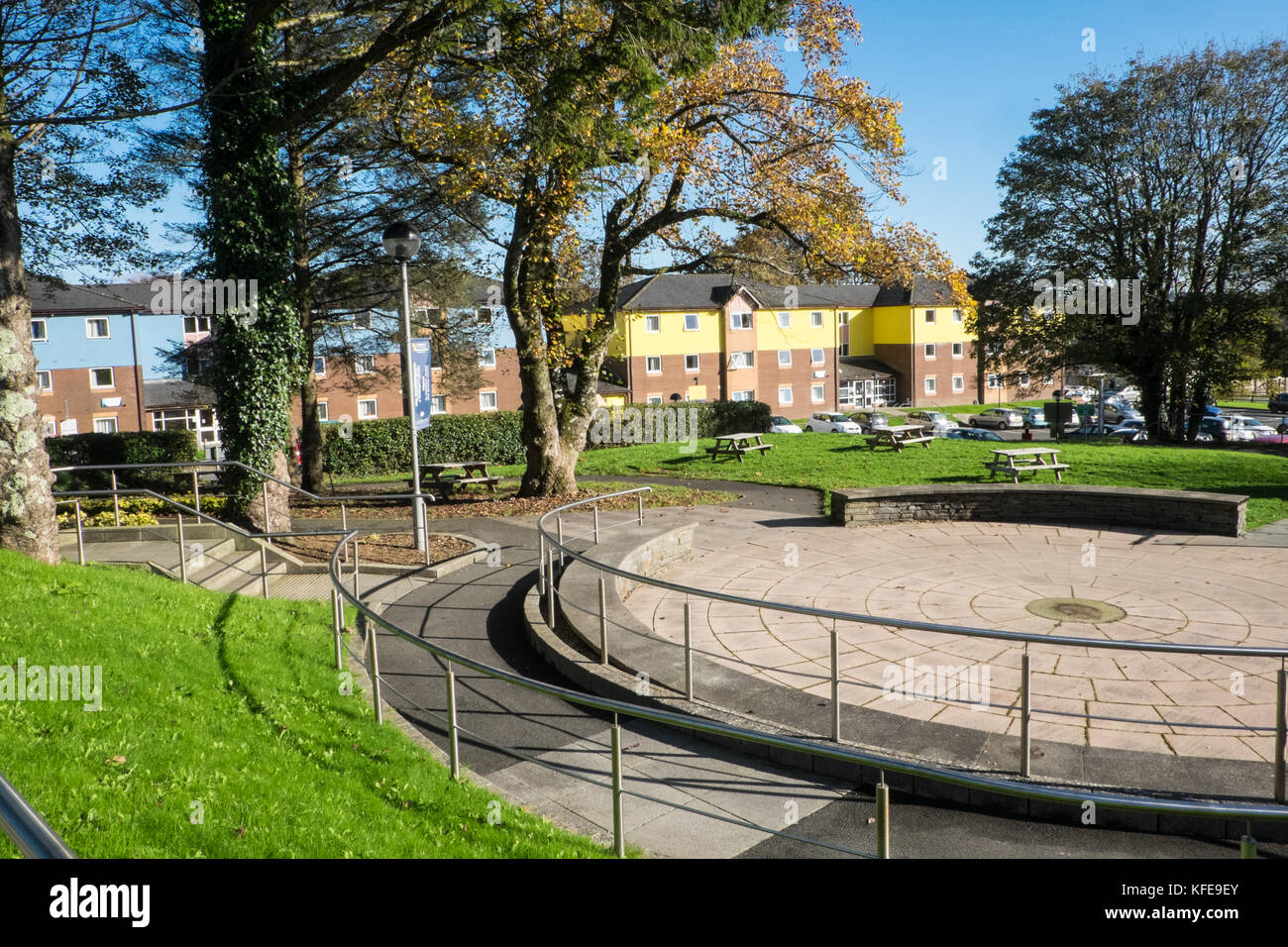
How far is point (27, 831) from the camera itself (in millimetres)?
2264

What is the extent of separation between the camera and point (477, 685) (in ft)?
26.5

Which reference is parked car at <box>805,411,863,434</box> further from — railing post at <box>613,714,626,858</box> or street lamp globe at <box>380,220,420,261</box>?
railing post at <box>613,714,626,858</box>

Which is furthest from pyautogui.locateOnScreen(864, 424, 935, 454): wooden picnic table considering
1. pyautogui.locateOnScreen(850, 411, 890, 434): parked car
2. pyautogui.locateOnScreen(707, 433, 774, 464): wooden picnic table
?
pyautogui.locateOnScreen(850, 411, 890, 434): parked car

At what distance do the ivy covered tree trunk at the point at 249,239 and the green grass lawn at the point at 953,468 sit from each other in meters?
10.3

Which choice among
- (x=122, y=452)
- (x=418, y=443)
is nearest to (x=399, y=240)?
(x=122, y=452)

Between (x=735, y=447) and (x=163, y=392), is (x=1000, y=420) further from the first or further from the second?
(x=163, y=392)

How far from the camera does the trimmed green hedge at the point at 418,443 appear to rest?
3275 centimetres

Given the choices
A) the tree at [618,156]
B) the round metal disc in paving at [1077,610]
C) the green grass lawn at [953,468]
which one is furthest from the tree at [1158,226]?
the round metal disc in paving at [1077,610]

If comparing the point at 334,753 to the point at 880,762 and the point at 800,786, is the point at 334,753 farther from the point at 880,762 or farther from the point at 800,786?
the point at 880,762

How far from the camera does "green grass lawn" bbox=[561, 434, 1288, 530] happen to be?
18.9 m
